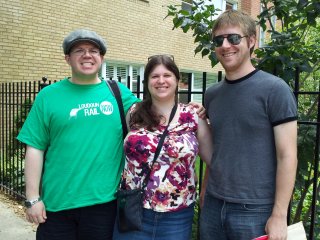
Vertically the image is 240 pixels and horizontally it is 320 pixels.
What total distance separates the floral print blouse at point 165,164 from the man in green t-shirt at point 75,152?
0.67ft

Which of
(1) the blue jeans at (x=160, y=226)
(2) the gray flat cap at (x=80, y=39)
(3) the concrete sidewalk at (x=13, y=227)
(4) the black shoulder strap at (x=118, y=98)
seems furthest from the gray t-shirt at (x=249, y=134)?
(3) the concrete sidewalk at (x=13, y=227)

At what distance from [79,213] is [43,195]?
274mm

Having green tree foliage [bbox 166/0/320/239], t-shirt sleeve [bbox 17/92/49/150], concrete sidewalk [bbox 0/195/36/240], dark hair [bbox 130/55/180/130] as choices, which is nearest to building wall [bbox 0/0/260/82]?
concrete sidewalk [bbox 0/195/36/240]

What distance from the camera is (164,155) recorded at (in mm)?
2121

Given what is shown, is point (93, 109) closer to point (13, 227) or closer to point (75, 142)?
point (75, 142)

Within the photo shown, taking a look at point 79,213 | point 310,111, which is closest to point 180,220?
point 79,213

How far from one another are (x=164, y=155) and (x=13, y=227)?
341cm

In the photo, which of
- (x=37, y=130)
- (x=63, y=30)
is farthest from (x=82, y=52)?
(x=63, y=30)

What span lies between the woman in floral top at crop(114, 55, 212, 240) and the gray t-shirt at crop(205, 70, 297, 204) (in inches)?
8.6

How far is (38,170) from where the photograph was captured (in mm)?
2291

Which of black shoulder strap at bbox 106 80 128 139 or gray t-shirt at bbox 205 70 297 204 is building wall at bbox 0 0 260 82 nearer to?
black shoulder strap at bbox 106 80 128 139

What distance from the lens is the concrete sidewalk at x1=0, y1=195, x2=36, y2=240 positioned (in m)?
4.40

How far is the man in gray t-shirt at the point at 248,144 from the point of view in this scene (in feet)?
5.93

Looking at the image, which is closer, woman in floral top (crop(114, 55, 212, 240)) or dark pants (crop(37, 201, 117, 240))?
woman in floral top (crop(114, 55, 212, 240))
